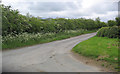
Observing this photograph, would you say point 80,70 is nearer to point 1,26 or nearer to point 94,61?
point 94,61

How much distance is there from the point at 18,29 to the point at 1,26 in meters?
2.89

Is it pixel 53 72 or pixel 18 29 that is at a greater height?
pixel 18 29

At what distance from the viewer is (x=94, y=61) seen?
855 centimetres

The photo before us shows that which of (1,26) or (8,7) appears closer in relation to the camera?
(1,26)

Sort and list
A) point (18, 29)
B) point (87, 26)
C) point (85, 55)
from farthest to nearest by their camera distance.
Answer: point (87, 26) < point (18, 29) < point (85, 55)

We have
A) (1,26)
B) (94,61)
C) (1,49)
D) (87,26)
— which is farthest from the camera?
(87,26)

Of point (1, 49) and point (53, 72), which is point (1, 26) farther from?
point (53, 72)

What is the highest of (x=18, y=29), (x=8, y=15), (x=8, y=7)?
(x=8, y=7)

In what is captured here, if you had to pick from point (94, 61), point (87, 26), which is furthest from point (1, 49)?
point (87, 26)

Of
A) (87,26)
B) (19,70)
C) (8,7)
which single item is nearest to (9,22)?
(8,7)

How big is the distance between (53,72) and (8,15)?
38.0 ft

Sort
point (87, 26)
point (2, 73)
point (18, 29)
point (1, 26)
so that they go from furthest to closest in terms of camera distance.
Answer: point (87, 26)
point (18, 29)
point (1, 26)
point (2, 73)

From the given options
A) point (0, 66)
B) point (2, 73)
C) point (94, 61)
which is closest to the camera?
point (2, 73)

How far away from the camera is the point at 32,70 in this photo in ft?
22.4
